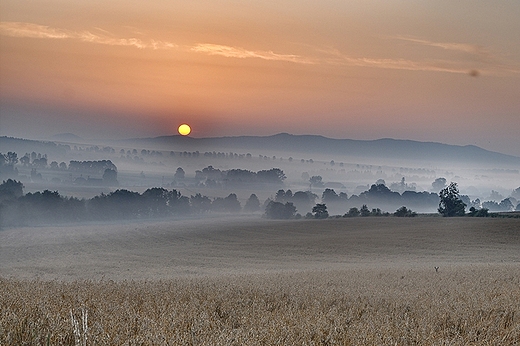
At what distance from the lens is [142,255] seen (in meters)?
53.4

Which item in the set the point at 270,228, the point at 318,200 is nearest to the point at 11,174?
the point at 318,200

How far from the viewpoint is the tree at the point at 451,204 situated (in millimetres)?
89938

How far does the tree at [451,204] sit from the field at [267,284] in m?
13.9

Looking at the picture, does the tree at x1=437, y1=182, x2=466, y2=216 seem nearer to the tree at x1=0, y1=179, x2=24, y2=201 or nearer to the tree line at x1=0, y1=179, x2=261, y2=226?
the tree line at x1=0, y1=179, x2=261, y2=226

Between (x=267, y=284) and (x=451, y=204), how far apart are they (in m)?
80.3

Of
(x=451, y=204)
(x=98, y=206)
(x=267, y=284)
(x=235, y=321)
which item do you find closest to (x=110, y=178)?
(x=98, y=206)

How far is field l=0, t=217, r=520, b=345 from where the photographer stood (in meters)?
5.47

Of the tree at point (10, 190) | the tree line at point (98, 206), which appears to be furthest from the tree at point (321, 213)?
the tree at point (10, 190)

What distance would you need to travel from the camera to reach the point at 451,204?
299 feet

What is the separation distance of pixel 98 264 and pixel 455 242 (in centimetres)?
3349

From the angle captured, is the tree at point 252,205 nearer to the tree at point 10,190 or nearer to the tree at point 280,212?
the tree at point 280,212

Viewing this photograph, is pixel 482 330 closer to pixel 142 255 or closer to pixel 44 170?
pixel 142 255

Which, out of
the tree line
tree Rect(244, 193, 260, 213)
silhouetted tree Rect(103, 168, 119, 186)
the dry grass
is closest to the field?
the dry grass

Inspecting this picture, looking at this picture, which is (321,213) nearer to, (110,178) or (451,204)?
(451,204)
